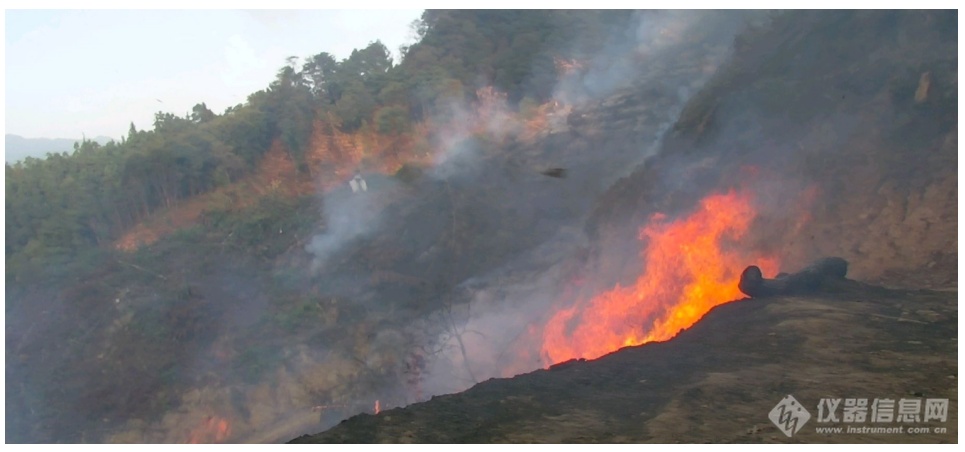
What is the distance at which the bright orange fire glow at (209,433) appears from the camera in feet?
47.8

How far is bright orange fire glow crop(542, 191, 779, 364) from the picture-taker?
50.0ft

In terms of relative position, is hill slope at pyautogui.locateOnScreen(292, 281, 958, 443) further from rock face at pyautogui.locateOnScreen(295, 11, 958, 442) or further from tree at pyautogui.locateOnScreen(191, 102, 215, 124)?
tree at pyautogui.locateOnScreen(191, 102, 215, 124)

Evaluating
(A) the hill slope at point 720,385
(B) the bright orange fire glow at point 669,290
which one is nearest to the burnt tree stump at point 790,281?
(B) the bright orange fire glow at point 669,290

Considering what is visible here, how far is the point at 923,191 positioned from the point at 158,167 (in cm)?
1736

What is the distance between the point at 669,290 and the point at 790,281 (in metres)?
2.56

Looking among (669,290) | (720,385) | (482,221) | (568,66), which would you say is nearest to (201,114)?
(482,221)

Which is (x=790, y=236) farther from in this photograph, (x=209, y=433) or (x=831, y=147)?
(x=209, y=433)

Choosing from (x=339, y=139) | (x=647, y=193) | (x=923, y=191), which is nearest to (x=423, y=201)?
(x=339, y=139)

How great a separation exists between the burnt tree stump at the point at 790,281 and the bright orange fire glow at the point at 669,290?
3.18 ft

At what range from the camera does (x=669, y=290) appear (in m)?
15.7

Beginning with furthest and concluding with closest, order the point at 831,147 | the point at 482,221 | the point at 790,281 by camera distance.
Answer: the point at 482,221 < the point at 831,147 < the point at 790,281

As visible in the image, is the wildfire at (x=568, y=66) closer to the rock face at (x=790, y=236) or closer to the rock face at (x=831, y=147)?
the rock face at (x=790, y=236)

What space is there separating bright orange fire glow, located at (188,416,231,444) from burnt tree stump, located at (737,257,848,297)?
1064cm

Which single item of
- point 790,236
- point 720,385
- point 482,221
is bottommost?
point 720,385
